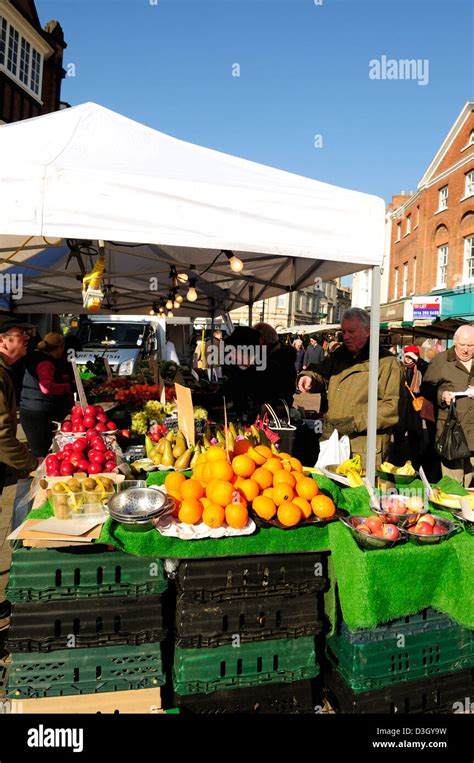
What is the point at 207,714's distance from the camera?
2.48 metres

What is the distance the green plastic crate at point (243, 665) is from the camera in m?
2.46

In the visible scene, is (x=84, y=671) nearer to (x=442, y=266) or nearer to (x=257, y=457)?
(x=257, y=457)

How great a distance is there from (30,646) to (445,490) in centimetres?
251

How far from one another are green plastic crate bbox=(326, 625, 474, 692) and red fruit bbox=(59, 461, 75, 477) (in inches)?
67.5

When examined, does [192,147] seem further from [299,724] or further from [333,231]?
[299,724]

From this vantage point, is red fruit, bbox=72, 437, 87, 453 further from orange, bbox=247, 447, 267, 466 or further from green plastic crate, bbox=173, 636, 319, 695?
green plastic crate, bbox=173, 636, 319, 695

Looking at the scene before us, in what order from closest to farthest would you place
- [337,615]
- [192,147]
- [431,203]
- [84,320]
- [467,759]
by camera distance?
[467,759]
[337,615]
[192,147]
[84,320]
[431,203]

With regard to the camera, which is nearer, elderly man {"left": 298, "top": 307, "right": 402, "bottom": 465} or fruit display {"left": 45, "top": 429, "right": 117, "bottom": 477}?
fruit display {"left": 45, "top": 429, "right": 117, "bottom": 477}

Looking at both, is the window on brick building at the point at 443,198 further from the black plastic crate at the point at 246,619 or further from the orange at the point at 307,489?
the black plastic crate at the point at 246,619

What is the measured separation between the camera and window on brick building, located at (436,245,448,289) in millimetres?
25375

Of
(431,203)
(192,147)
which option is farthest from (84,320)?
(431,203)

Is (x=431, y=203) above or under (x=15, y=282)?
above

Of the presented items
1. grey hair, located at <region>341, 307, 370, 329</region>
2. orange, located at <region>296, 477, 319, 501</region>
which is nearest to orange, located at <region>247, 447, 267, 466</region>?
orange, located at <region>296, 477, 319, 501</region>

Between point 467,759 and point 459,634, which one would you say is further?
point 459,634
